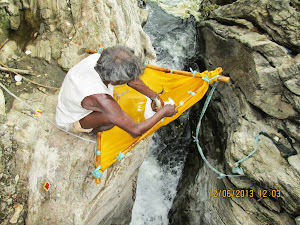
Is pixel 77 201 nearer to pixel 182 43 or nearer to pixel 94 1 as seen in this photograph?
pixel 94 1

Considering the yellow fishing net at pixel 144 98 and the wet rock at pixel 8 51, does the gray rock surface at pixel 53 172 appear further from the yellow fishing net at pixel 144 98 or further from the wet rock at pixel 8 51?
the wet rock at pixel 8 51

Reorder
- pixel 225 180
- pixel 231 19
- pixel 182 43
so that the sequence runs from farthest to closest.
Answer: pixel 182 43, pixel 231 19, pixel 225 180

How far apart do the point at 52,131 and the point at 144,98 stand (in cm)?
149

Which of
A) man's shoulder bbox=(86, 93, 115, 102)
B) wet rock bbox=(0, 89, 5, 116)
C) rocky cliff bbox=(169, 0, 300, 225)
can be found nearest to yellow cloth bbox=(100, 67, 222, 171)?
man's shoulder bbox=(86, 93, 115, 102)

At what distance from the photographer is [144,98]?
3.53 meters

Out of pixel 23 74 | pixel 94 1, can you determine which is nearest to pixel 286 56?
pixel 94 1

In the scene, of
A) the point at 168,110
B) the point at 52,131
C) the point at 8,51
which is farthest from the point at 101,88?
the point at 8,51

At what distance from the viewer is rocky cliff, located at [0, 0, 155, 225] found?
2637mm

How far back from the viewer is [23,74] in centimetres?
326

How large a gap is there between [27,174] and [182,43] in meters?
5.95

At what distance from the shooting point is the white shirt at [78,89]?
2.12 metres
